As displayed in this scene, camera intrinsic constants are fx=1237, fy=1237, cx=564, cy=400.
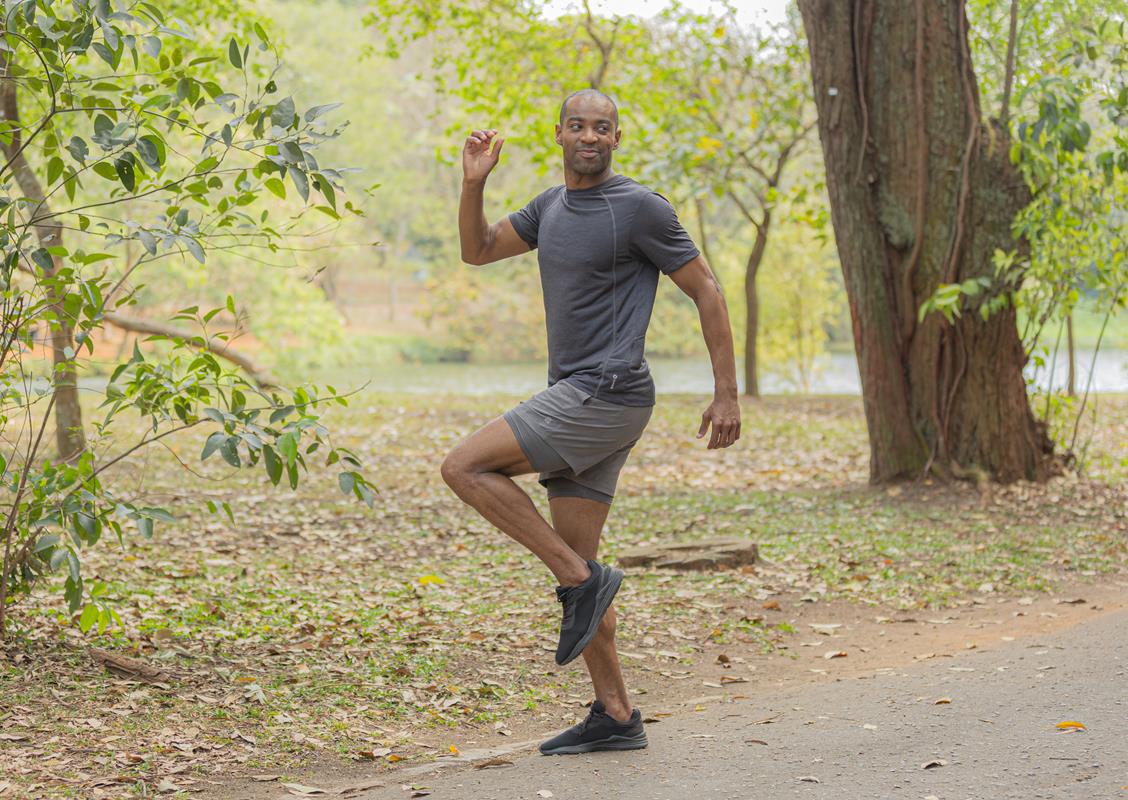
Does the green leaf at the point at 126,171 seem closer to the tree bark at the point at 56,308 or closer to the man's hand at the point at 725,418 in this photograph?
the tree bark at the point at 56,308

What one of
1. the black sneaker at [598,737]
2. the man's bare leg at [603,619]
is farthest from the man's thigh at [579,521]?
the black sneaker at [598,737]

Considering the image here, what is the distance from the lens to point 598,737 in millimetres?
4309

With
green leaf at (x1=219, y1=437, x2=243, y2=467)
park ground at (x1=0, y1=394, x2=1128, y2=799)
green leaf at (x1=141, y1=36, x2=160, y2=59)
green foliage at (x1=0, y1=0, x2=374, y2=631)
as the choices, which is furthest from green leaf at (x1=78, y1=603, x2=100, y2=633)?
green leaf at (x1=141, y1=36, x2=160, y2=59)

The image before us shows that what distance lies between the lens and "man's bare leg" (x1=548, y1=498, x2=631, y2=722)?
423 centimetres

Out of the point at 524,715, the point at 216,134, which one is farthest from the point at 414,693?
the point at 216,134

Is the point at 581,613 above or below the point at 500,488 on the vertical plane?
below

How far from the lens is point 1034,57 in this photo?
40.9ft

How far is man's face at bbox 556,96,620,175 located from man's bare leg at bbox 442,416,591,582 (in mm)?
908

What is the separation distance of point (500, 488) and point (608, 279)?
0.78 metres

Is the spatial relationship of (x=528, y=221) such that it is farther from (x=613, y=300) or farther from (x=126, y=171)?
(x=126, y=171)

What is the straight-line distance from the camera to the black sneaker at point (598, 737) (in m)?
4.30

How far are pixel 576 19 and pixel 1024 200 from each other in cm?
997

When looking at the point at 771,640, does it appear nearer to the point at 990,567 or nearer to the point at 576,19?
the point at 990,567

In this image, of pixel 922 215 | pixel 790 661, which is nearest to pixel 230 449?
pixel 790 661
